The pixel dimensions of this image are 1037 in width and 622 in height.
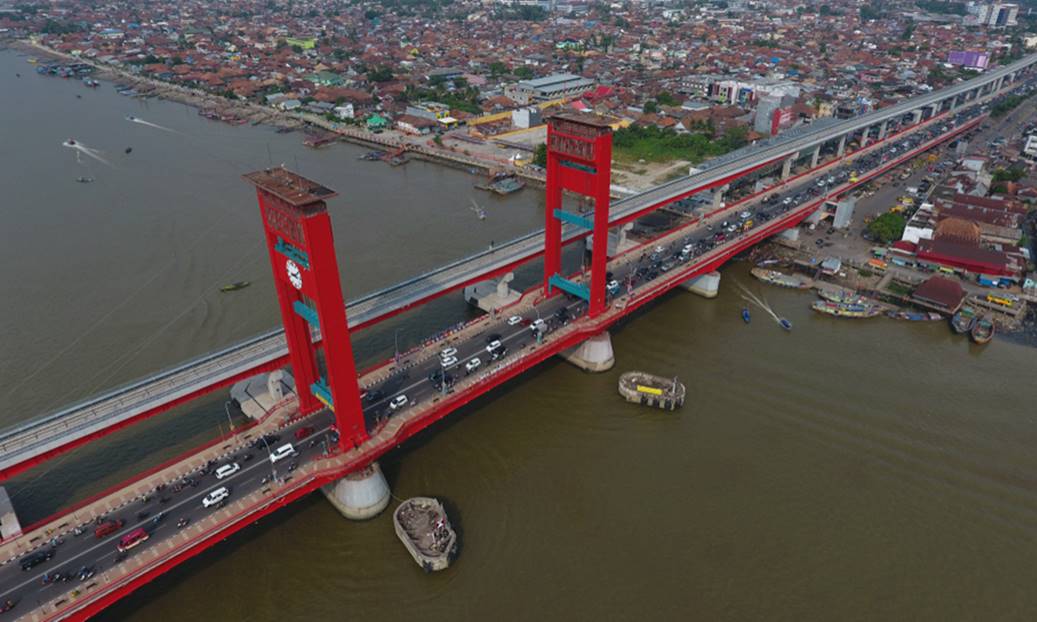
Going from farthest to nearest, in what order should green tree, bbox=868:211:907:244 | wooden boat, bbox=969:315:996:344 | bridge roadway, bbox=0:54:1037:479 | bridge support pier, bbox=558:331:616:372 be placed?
green tree, bbox=868:211:907:244 < wooden boat, bbox=969:315:996:344 < bridge support pier, bbox=558:331:616:372 < bridge roadway, bbox=0:54:1037:479

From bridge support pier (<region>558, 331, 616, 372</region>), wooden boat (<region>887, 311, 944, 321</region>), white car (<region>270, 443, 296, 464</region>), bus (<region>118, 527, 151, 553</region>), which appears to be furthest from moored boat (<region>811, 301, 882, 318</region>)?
bus (<region>118, 527, 151, 553</region>)

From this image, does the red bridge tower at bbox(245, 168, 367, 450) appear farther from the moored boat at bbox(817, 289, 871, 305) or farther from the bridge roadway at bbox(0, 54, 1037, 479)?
the moored boat at bbox(817, 289, 871, 305)

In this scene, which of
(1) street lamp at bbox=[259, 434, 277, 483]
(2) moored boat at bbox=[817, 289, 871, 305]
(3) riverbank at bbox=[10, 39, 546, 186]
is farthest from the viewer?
(3) riverbank at bbox=[10, 39, 546, 186]

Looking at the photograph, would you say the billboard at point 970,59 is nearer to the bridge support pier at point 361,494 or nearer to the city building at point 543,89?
the city building at point 543,89

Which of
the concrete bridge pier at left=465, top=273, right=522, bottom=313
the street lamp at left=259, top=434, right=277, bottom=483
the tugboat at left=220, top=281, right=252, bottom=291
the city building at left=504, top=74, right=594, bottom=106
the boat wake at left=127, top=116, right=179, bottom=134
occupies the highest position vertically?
the city building at left=504, top=74, right=594, bottom=106

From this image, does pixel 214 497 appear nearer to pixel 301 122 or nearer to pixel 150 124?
pixel 301 122

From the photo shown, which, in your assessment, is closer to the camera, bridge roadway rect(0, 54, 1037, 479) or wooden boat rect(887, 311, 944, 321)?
bridge roadway rect(0, 54, 1037, 479)
